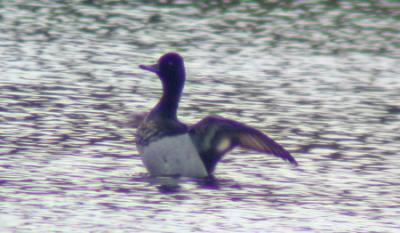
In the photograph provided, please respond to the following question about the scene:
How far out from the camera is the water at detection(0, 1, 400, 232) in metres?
9.48

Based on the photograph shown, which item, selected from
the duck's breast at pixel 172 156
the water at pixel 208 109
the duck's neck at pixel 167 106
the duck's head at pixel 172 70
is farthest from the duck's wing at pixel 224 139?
the duck's head at pixel 172 70

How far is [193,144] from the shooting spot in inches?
418

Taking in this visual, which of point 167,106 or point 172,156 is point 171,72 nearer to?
point 167,106

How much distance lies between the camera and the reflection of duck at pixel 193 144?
1050 centimetres

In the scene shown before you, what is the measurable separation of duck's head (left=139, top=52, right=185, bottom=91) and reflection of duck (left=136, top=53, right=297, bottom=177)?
616 mm

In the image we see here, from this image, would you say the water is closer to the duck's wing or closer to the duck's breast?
the duck's breast

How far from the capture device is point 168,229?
28.9ft

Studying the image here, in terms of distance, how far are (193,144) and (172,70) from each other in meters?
1.12

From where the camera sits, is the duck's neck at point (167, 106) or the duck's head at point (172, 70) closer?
the duck's neck at point (167, 106)

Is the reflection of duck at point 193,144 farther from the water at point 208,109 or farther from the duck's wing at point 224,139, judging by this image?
the water at point 208,109

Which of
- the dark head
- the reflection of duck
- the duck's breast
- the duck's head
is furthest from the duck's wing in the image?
the duck's head

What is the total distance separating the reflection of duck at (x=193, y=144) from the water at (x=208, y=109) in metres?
0.18

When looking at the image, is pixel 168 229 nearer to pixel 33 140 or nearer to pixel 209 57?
pixel 33 140

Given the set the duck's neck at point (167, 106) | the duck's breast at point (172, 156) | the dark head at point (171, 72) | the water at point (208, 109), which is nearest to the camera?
the water at point (208, 109)
